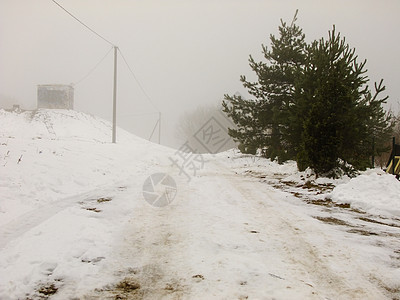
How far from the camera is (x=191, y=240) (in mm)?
4430

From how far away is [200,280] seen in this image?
125 inches

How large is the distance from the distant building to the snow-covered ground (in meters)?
54.4

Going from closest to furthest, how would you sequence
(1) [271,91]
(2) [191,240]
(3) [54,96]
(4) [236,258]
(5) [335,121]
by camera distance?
1. (4) [236,258]
2. (2) [191,240]
3. (5) [335,121]
4. (1) [271,91]
5. (3) [54,96]

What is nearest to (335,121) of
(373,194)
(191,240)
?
(373,194)

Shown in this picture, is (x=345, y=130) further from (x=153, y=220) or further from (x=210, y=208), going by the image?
(x=153, y=220)

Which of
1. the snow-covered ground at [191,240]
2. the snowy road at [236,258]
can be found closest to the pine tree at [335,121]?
the snow-covered ground at [191,240]

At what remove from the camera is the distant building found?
57.5 m

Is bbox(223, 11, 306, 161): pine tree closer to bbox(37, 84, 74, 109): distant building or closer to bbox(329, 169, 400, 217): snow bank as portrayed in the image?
bbox(329, 169, 400, 217): snow bank

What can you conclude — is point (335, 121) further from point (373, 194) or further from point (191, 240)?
point (191, 240)

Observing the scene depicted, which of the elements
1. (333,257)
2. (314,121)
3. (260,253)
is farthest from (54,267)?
(314,121)

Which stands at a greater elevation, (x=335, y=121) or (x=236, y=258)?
(x=335, y=121)

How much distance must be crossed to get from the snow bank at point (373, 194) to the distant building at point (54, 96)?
59700mm

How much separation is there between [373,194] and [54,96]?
61.9 meters

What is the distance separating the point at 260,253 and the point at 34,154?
8502 mm
